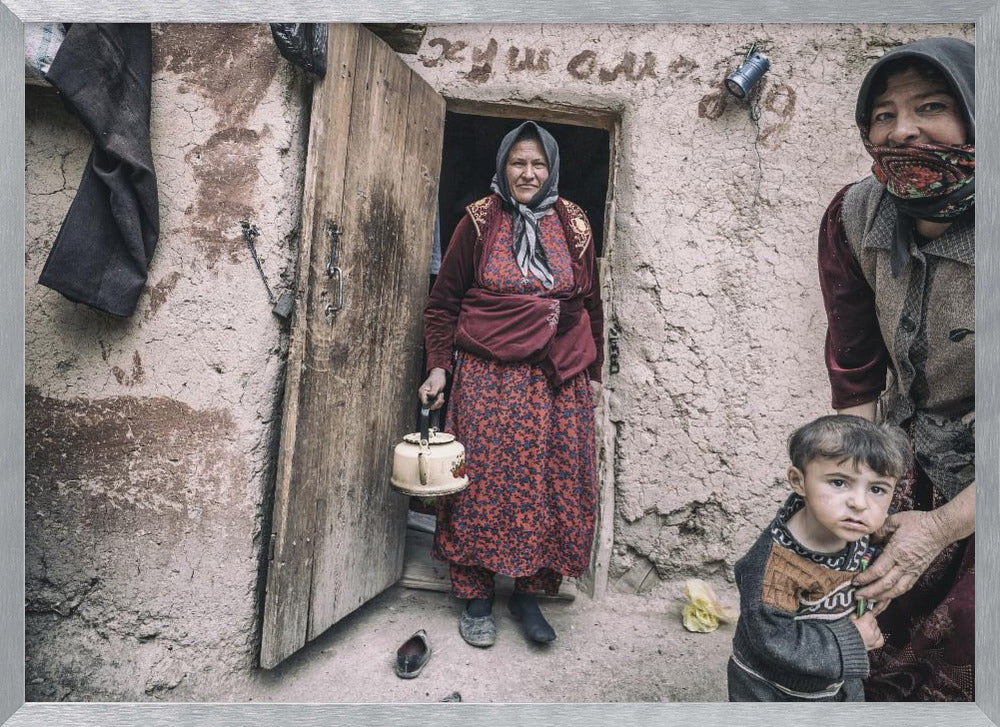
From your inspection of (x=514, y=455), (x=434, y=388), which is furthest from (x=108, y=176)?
(x=514, y=455)

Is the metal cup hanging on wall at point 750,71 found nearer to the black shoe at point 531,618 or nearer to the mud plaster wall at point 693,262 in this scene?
the mud plaster wall at point 693,262

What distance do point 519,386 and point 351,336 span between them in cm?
53

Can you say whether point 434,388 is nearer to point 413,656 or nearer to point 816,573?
point 413,656

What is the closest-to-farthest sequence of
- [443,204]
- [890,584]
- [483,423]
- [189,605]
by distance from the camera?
[890,584], [189,605], [483,423], [443,204]

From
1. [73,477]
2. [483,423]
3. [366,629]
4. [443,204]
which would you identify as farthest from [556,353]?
[443,204]

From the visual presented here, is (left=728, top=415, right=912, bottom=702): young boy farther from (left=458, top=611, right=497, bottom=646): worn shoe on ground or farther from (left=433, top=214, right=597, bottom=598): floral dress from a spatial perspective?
(left=458, top=611, right=497, bottom=646): worn shoe on ground

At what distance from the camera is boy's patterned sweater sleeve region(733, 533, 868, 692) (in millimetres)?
1144

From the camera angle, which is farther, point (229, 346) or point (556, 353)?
point (556, 353)

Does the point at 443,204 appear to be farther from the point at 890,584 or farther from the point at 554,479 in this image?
the point at 890,584

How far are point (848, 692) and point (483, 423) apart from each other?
3.61 feet

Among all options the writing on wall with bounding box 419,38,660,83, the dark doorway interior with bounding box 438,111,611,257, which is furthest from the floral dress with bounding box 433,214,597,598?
the dark doorway interior with bounding box 438,111,611,257

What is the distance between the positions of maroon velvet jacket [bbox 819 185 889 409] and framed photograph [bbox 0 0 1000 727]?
0.10 feet

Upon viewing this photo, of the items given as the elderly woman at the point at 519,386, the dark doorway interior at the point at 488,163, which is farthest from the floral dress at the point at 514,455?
the dark doorway interior at the point at 488,163

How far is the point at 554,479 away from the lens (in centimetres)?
189
